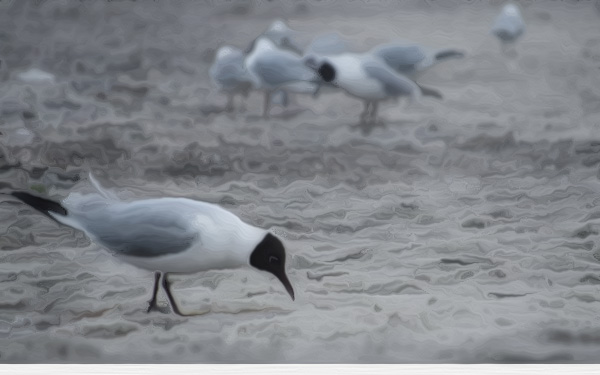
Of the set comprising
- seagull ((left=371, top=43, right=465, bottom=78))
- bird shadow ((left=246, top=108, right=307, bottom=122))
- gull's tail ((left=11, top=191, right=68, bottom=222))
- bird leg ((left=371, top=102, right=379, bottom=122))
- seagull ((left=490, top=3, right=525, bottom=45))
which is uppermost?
seagull ((left=490, top=3, right=525, bottom=45))

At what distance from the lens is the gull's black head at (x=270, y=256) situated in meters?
1.67

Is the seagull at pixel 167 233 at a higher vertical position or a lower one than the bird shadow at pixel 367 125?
lower

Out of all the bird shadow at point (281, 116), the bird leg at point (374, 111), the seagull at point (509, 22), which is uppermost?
the seagull at point (509, 22)

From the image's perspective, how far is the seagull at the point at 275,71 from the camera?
1665 mm

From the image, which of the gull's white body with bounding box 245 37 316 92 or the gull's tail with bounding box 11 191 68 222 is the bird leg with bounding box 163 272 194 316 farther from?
the gull's white body with bounding box 245 37 316 92

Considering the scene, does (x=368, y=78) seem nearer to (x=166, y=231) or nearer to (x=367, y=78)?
(x=367, y=78)

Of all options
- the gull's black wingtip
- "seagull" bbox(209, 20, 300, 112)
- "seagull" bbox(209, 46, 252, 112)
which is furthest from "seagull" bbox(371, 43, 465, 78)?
the gull's black wingtip

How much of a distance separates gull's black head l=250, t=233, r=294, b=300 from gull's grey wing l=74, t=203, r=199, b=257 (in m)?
0.15

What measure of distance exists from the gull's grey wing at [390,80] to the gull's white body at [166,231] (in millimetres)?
461

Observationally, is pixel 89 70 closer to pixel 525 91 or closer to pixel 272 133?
pixel 272 133

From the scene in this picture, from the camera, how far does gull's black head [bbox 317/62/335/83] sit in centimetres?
167

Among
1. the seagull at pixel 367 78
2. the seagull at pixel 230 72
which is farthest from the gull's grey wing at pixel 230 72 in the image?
the seagull at pixel 367 78

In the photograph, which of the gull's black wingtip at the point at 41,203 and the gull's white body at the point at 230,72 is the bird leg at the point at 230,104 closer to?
the gull's white body at the point at 230,72
